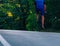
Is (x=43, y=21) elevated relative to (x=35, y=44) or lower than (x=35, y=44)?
lower

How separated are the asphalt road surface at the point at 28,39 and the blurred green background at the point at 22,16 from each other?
3152 mm

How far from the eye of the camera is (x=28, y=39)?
5.83m

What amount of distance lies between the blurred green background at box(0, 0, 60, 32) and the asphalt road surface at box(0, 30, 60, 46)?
10.3 ft

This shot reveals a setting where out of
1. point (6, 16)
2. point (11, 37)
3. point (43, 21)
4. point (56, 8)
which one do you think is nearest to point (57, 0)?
point (56, 8)

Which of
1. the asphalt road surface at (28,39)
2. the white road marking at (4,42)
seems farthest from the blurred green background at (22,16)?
the white road marking at (4,42)

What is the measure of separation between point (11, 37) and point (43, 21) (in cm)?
363

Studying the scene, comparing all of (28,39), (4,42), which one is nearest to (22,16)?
(28,39)

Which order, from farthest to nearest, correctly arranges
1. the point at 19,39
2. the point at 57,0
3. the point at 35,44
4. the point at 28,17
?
the point at 28,17
the point at 57,0
the point at 19,39
the point at 35,44

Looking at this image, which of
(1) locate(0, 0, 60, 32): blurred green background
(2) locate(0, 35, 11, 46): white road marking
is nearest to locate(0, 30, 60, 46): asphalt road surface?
(2) locate(0, 35, 11, 46): white road marking

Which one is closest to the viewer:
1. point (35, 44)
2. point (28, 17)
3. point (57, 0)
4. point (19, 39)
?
point (35, 44)

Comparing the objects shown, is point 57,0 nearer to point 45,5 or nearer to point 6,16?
point 45,5

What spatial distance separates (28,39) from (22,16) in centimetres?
460

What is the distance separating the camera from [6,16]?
10.4m

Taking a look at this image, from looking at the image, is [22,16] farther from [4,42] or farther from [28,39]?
[4,42]
